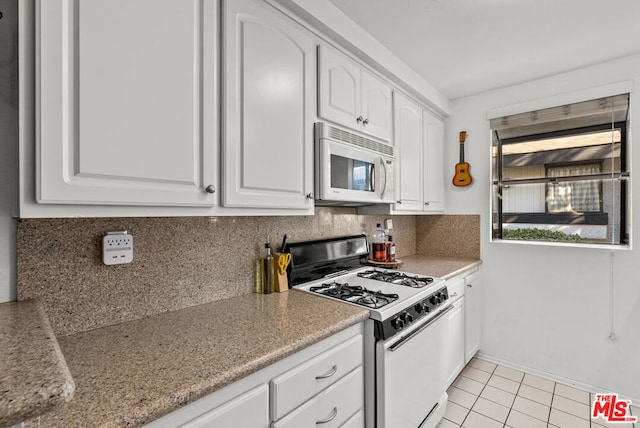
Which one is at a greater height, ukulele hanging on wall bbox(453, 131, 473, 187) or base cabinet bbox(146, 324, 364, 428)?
ukulele hanging on wall bbox(453, 131, 473, 187)

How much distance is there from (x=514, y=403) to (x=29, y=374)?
2.67 meters

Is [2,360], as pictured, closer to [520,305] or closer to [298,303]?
[298,303]

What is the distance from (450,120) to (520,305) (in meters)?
1.77

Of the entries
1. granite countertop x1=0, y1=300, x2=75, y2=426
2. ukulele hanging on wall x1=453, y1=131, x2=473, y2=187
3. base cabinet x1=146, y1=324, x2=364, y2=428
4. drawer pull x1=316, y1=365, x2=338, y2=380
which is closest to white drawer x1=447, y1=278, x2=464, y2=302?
ukulele hanging on wall x1=453, y1=131, x2=473, y2=187

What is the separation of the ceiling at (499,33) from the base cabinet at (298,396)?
1.63m

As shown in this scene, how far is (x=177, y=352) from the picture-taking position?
940 millimetres

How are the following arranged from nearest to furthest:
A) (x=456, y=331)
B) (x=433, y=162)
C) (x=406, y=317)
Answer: (x=406, y=317)
(x=456, y=331)
(x=433, y=162)

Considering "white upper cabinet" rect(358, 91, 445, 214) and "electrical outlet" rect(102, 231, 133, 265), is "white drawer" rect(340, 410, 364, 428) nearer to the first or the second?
"electrical outlet" rect(102, 231, 133, 265)

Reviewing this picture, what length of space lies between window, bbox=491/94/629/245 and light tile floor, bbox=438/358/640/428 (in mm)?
1138

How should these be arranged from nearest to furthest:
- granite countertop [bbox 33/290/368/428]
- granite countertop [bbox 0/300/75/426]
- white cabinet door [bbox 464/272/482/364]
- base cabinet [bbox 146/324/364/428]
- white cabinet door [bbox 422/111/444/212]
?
granite countertop [bbox 0/300/75/426]
granite countertop [bbox 33/290/368/428]
base cabinet [bbox 146/324/364/428]
white cabinet door [bbox 464/272/482/364]
white cabinet door [bbox 422/111/444/212]

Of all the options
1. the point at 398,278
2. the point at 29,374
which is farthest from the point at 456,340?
the point at 29,374

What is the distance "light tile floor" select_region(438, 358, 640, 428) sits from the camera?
1934 millimetres

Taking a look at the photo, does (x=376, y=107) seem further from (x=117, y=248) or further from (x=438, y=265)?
(x=117, y=248)

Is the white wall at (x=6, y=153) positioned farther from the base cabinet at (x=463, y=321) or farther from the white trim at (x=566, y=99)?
the white trim at (x=566, y=99)
